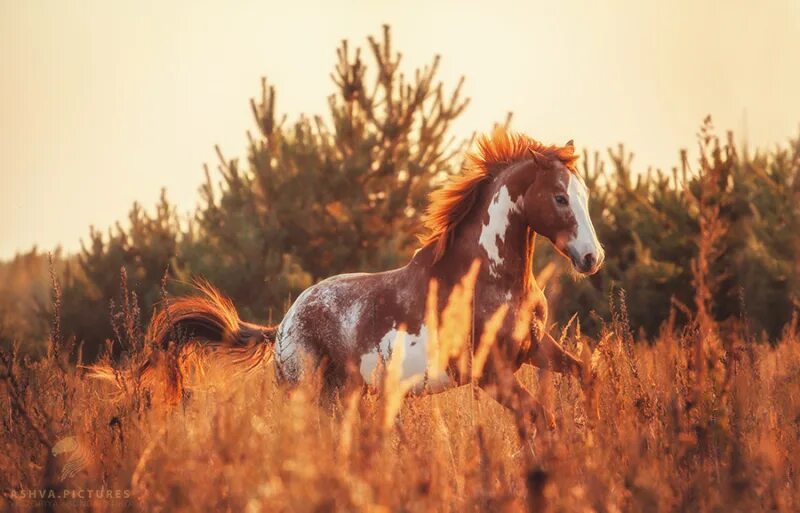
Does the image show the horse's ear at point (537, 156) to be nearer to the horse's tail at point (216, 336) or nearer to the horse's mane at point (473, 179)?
the horse's mane at point (473, 179)

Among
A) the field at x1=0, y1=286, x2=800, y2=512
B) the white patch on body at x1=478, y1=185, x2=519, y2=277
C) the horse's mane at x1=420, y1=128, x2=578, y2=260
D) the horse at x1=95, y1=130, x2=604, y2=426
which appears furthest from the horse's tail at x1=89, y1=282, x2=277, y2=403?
the white patch on body at x1=478, y1=185, x2=519, y2=277

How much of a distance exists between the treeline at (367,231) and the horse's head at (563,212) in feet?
27.1

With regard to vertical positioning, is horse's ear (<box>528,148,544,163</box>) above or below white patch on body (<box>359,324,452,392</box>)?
above

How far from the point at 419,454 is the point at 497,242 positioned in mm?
2701

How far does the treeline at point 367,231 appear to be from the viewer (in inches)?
571

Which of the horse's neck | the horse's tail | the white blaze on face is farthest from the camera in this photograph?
the horse's tail

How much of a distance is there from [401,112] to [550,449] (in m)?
12.7

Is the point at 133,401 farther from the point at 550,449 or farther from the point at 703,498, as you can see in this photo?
the point at 703,498

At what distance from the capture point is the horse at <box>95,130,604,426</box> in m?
5.46

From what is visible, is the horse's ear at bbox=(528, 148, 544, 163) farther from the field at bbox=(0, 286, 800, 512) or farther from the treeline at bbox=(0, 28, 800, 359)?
the treeline at bbox=(0, 28, 800, 359)

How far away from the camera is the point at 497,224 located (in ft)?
18.9

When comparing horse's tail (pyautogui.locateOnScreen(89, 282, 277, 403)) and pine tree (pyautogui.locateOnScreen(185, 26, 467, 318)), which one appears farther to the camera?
pine tree (pyautogui.locateOnScreen(185, 26, 467, 318))

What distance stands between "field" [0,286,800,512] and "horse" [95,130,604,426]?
42cm

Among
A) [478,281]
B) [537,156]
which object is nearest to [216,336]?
[478,281]
